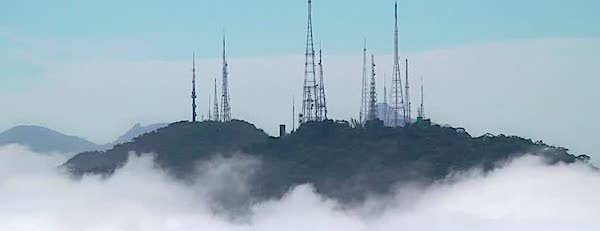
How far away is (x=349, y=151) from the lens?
124 m

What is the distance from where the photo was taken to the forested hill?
122 meters

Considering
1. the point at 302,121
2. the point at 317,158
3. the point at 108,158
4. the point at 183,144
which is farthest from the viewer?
the point at 108,158

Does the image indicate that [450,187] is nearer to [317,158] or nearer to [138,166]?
[317,158]

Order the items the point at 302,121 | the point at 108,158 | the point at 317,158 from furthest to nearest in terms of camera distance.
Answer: the point at 108,158 < the point at 317,158 < the point at 302,121

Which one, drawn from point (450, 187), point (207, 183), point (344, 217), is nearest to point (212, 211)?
point (207, 183)

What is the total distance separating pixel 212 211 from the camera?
138625 millimetres

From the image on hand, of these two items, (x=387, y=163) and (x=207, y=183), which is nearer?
(x=387, y=163)

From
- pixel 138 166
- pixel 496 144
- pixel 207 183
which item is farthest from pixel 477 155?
pixel 138 166

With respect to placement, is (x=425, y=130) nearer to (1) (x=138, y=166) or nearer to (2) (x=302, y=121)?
(2) (x=302, y=121)

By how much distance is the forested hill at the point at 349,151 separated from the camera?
402 feet

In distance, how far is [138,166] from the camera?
137 metres

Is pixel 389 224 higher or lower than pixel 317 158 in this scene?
lower

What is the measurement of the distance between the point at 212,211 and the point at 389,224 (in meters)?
25.1

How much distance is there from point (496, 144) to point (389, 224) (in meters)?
17.5
